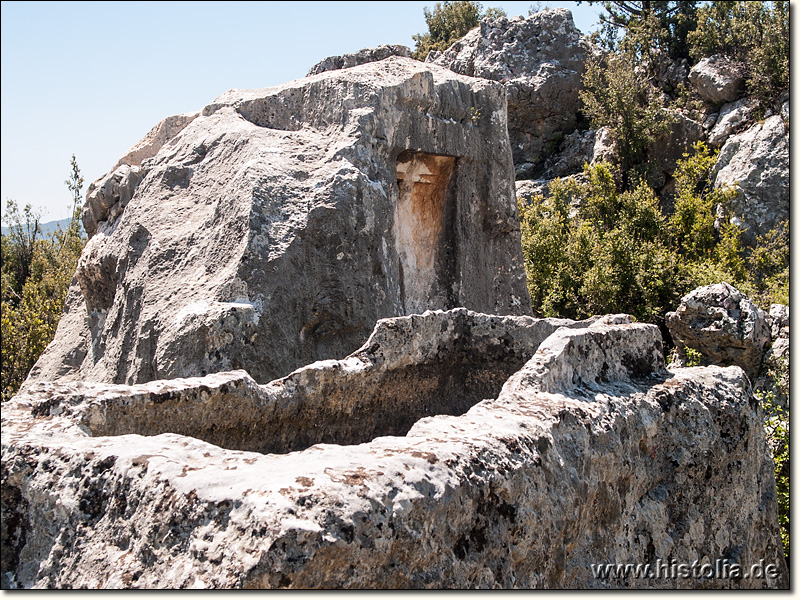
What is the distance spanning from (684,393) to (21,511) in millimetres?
3226

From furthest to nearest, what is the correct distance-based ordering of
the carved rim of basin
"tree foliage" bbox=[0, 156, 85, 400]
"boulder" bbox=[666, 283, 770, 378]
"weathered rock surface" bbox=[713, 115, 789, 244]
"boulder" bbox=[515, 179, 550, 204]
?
"boulder" bbox=[515, 179, 550, 204], "weathered rock surface" bbox=[713, 115, 789, 244], "tree foliage" bbox=[0, 156, 85, 400], "boulder" bbox=[666, 283, 770, 378], the carved rim of basin

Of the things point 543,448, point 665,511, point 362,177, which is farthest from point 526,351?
point 362,177

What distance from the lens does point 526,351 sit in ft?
17.1

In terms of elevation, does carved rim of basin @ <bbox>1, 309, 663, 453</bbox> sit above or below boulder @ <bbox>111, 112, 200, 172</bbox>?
below

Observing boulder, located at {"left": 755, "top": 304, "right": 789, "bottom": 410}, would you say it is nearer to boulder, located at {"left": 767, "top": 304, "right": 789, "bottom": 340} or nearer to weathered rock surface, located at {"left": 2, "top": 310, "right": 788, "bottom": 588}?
boulder, located at {"left": 767, "top": 304, "right": 789, "bottom": 340}

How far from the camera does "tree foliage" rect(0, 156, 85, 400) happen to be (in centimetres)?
1224

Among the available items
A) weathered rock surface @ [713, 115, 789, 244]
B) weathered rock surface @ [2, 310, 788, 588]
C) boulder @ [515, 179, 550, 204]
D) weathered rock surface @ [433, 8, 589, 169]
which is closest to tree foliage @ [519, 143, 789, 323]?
weathered rock surface @ [713, 115, 789, 244]

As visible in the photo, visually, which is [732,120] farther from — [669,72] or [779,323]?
[779,323]

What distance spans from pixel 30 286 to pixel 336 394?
13.4 metres

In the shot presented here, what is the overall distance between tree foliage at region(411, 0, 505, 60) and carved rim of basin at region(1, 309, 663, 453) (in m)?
25.6

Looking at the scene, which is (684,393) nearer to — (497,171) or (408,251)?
(408,251)

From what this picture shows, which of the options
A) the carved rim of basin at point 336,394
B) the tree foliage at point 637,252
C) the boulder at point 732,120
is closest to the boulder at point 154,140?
the carved rim of basin at point 336,394

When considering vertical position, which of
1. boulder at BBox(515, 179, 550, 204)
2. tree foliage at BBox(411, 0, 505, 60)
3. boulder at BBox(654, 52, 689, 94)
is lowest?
boulder at BBox(515, 179, 550, 204)

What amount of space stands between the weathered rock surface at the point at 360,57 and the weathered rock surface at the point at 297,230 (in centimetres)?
183
